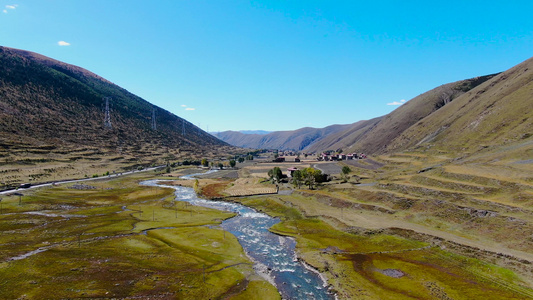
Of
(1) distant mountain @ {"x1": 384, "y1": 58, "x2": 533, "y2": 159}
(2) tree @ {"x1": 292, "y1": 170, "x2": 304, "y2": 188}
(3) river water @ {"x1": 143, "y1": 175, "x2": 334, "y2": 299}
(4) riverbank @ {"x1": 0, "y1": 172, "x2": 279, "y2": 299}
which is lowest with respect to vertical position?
(3) river water @ {"x1": 143, "y1": 175, "x2": 334, "y2": 299}

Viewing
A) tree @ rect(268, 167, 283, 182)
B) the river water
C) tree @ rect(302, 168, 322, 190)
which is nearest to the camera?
the river water

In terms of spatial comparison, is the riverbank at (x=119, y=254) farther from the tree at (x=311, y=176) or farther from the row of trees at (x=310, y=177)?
the tree at (x=311, y=176)

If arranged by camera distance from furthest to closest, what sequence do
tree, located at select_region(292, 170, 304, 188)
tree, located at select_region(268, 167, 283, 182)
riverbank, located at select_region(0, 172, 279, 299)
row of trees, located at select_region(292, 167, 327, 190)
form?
tree, located at select_region(268, 167, 283, 182) < tree, located at select_region(292, 170, 304, 188) < row of trees, located at select_region(292, 167, 327, 190) < riverbank, located at select_region(0, 172, 279, 299)

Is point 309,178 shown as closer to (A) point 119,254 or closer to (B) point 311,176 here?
(B) point 311,176

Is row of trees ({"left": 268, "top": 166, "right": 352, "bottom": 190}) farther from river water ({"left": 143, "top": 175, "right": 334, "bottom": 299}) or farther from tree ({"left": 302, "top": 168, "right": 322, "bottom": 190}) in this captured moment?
river water ({"left": 143, "top": 175, "right": 334, "bottom": 299})

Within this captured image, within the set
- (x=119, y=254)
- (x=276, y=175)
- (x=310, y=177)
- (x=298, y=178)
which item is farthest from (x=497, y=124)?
(x=119, y=254)

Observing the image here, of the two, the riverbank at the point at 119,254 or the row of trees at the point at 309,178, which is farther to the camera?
the row of trees at the point at 309,178

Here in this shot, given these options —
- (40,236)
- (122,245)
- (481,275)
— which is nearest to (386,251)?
(481,275)

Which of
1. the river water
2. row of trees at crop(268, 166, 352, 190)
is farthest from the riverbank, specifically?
row of trees at crop(268, 166, 352, 190)

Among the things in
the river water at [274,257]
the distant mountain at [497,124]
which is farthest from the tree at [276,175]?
the distant mountain at [497,124]
